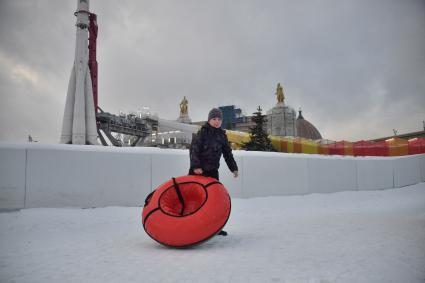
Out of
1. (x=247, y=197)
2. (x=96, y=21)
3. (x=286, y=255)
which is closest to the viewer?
(x=286, y=255)

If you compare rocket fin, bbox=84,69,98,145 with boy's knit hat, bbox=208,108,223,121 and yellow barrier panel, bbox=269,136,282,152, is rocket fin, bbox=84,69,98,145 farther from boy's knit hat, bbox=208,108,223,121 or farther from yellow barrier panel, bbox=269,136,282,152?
boy's knit hat, bbox=208,108,223,121

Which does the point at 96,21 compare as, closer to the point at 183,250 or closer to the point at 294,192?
the point at 294,192

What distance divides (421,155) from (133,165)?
15.4m

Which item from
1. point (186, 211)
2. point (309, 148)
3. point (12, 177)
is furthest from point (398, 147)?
point (12, 177)

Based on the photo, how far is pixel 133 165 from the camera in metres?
8.23

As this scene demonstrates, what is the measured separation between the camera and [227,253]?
3682 mm

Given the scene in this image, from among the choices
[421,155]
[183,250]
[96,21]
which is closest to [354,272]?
[183,250]

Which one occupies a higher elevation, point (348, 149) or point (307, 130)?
point (307, 130)

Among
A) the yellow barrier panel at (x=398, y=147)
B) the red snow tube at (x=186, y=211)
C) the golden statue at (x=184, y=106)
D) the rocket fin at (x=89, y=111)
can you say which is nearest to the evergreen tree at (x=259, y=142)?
the yellow barrier panel at (x=398, y=147)

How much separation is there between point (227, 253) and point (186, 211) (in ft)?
3.45

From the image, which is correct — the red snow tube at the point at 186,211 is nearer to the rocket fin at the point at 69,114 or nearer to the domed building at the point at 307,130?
the rocket fin at the point at 69,114

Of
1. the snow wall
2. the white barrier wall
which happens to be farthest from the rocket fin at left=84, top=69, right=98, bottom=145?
the white barrier wall

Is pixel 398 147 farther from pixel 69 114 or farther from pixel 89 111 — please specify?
pixel 69 114

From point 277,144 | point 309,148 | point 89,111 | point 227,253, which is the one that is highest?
point 89,111
